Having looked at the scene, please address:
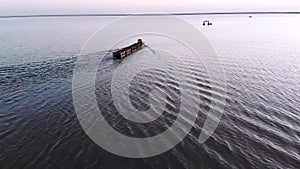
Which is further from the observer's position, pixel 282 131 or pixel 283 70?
pixel 283 70

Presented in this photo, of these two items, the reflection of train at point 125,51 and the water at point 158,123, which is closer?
the water at point 158,123

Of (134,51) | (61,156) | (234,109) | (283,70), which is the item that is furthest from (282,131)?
(134,51)

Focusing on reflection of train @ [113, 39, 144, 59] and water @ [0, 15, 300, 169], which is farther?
reflection of train @ [113, 39, 144, 59]

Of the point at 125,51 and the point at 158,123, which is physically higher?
the point at 125,51

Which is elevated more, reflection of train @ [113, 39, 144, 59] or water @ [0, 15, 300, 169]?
reflection of train @ [113, 39, 144, 59]

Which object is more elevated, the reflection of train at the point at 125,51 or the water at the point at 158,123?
the reflection of train at the point at 125,51

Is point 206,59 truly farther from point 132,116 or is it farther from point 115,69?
point 132,116

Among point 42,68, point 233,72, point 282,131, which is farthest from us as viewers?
point 42,68

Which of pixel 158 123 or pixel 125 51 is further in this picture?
pixel 125 51

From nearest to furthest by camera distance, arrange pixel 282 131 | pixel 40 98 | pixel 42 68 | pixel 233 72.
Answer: pixel 282 131 < pixel 40 98 < pixel 233 72 < pixel 42 68

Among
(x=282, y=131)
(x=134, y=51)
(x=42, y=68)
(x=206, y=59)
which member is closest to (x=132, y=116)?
(x=282, y=131)
